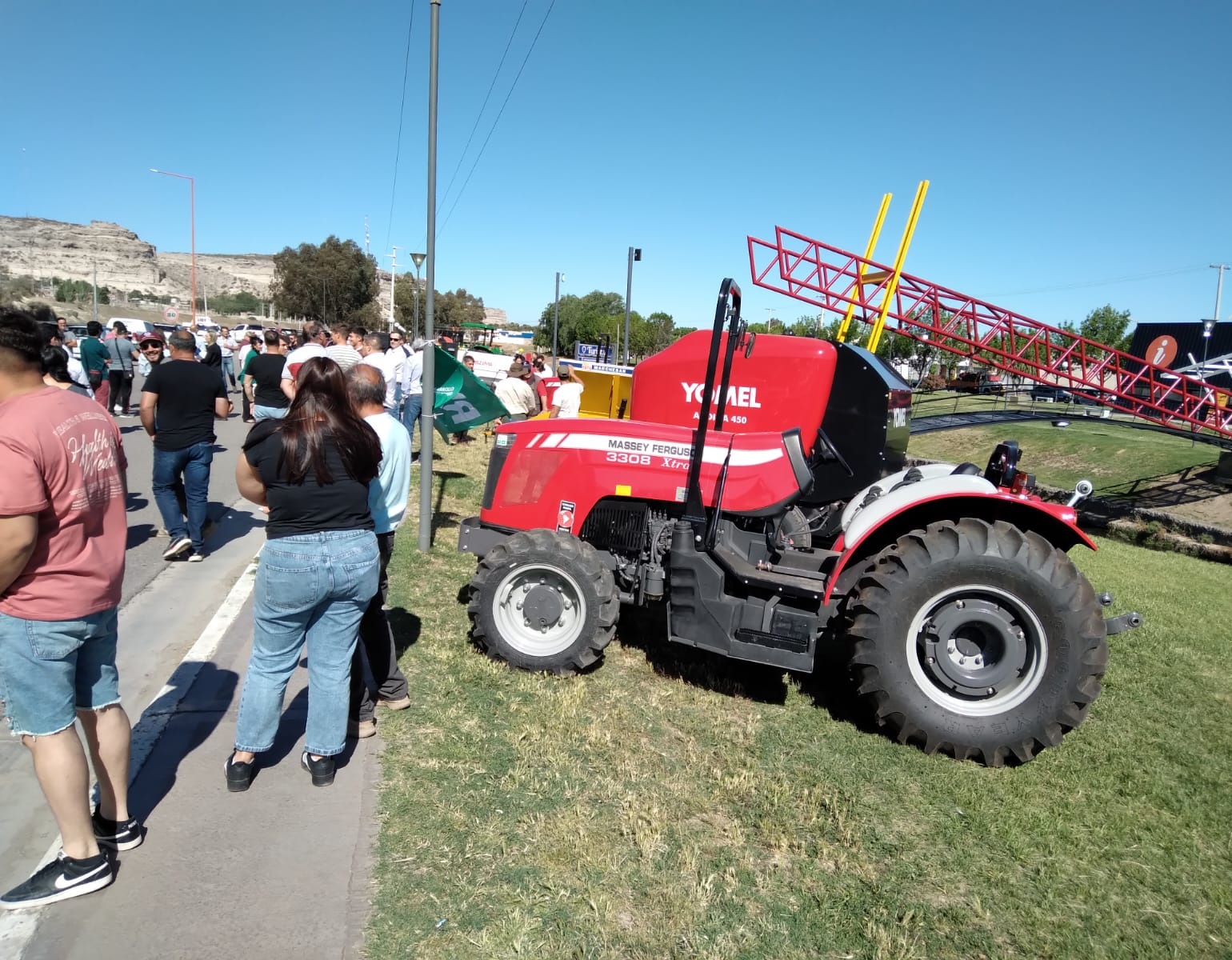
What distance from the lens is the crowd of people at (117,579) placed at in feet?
7.80

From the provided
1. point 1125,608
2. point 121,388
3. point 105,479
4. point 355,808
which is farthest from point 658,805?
point 121,388

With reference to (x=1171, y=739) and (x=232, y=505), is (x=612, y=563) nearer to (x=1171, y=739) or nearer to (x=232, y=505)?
(x=1171, y=739)

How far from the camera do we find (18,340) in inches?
94.4

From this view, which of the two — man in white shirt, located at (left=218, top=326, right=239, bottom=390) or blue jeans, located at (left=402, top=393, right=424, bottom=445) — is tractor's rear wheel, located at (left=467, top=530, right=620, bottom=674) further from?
man in white shirt, located at (left=218, top=326, right=239, bottom=390)

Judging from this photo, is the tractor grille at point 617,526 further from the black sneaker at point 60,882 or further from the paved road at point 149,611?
the black sneaker at point 60,882

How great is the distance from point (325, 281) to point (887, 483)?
5309 cm

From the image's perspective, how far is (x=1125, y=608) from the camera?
6902mm

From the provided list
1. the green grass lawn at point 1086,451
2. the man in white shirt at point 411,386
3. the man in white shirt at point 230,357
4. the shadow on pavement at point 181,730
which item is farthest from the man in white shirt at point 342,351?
the man in white shirt at point 230,357

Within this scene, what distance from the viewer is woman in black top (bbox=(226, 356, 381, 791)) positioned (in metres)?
2.97

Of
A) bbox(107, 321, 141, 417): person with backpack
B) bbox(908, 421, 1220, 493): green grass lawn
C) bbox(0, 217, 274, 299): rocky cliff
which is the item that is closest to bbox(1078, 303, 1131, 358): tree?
bbox(908, 421, 1220, 493): green grass lawn

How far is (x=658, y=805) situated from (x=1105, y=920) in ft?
5.60

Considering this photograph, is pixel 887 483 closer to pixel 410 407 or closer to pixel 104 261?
pixel 410 407

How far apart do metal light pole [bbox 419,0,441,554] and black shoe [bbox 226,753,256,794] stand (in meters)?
3.70

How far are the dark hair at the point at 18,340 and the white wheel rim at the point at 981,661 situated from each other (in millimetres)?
3817
